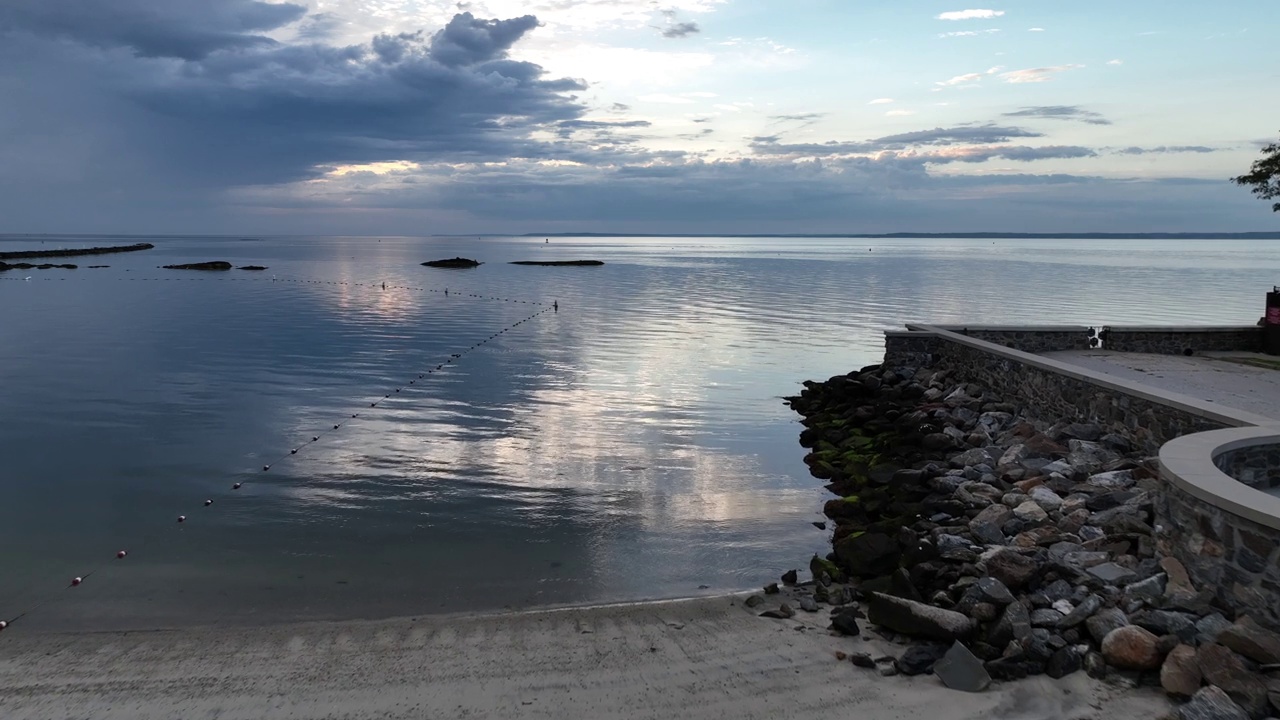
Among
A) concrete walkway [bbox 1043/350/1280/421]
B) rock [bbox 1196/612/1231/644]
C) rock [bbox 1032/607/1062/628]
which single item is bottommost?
rock [bbox 1032/607/1062/628]

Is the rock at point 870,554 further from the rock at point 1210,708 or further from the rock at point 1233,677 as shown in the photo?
the rock at point 1210,708

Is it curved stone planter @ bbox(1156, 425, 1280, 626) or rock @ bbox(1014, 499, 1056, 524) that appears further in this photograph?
rock @ bbox(1014, 499, 1056, 524)

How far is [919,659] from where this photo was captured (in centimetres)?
704

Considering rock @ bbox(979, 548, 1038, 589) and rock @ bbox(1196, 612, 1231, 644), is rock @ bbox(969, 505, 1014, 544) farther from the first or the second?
rock @ bbox(1196, 612, 1231, 644)

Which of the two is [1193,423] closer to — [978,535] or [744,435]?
[978,535]

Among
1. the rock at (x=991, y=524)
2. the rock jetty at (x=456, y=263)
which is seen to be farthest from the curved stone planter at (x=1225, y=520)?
the rock jetty at (x=456, y=263)

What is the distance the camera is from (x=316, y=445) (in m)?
15.6

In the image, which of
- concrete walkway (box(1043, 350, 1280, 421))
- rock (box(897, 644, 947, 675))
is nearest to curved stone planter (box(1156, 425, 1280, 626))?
rock (box(897, 644, 947, 675))

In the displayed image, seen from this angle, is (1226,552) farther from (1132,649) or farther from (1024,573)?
(1024,573)

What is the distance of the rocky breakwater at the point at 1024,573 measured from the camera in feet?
21.2

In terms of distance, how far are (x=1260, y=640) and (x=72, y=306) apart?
53.4m

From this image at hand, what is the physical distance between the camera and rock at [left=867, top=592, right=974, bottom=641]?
7.32 metres

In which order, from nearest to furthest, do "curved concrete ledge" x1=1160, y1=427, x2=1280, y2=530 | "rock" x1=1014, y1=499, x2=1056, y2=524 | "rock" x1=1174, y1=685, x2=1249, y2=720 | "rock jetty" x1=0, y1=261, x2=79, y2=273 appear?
"rock" x1=1174, y1=685, x2=1249, y2=720, "curved concrete ledge" x1=1160, y1=427, x2=1280, y2=530, "rock" x1=1014, y1=499, x2=1056, y2=524, "rock jetty" x1=0, y1=261, x2=79, y2=273

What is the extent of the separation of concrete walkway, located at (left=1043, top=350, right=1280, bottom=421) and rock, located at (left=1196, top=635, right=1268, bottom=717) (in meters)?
7.47
